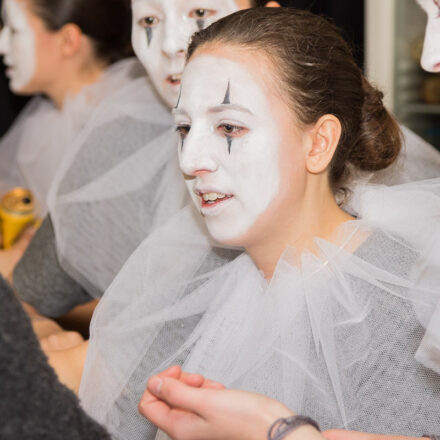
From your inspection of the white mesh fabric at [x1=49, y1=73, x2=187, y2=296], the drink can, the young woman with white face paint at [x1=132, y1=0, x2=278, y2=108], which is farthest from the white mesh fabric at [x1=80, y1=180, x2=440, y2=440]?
the drink can

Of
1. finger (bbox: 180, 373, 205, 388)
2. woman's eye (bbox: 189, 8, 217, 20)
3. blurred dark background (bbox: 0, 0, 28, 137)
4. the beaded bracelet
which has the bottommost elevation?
blurred dark background (bbox: 0, 0, 28, 137)

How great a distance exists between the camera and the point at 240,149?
0.80 m

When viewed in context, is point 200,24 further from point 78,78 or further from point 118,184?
point 78,78

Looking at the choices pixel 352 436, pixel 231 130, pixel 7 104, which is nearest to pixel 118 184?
pixel 231 130

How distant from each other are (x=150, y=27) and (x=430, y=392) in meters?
0.74

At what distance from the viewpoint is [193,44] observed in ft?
2.90

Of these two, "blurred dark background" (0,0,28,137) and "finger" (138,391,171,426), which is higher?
"finger" (138,391,171,426)

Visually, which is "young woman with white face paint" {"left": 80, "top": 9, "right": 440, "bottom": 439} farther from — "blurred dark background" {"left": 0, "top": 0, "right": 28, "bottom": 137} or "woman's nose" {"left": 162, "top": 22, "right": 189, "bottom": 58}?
"blurred dark background" {"left": 0, "top": 0, "right": 28, "bottom": 137}

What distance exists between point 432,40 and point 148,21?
53 cm

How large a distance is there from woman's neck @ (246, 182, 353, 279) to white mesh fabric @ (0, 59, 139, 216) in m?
0.67

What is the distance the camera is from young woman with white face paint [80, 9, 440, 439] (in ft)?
2.51

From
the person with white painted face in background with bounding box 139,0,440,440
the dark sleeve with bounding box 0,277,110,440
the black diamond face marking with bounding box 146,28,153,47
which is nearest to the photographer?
the dark sleeve with bounding box 0,277,110,440

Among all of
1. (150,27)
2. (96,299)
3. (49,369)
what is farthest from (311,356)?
(150,27)

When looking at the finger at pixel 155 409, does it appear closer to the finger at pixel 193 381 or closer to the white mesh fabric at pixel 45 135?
the finger at pixel 193 381
